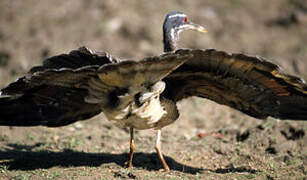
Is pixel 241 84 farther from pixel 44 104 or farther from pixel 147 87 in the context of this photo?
pixel 44 104

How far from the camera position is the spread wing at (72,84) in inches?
150

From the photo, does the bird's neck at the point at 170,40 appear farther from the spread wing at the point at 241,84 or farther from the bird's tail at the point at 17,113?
the bird's tail at the point at 17,113

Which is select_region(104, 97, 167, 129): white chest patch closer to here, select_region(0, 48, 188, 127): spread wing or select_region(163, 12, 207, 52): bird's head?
select_region(0, 48, 188, 127): spread wing

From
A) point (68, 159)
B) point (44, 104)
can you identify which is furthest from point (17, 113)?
point (68, 159)

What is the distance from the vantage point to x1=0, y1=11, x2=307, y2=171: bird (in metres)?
3.91

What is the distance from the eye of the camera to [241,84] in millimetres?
4734

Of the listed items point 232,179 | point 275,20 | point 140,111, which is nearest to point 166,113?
point 140,111

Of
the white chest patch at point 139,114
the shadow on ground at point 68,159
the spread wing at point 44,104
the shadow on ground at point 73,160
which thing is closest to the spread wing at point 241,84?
the white chest patch at point 139,114

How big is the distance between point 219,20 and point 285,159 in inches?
301

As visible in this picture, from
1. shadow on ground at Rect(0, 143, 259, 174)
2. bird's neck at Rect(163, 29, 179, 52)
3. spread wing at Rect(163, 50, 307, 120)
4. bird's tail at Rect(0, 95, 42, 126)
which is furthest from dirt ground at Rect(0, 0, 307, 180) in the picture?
bird's neck at Rect(163, 29, 179, 52)

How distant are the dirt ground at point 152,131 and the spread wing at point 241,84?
0.80 meters

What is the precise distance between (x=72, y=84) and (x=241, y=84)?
6.63ft

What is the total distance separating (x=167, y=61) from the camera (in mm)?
3762

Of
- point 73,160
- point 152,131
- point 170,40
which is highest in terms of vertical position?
point 170,40
